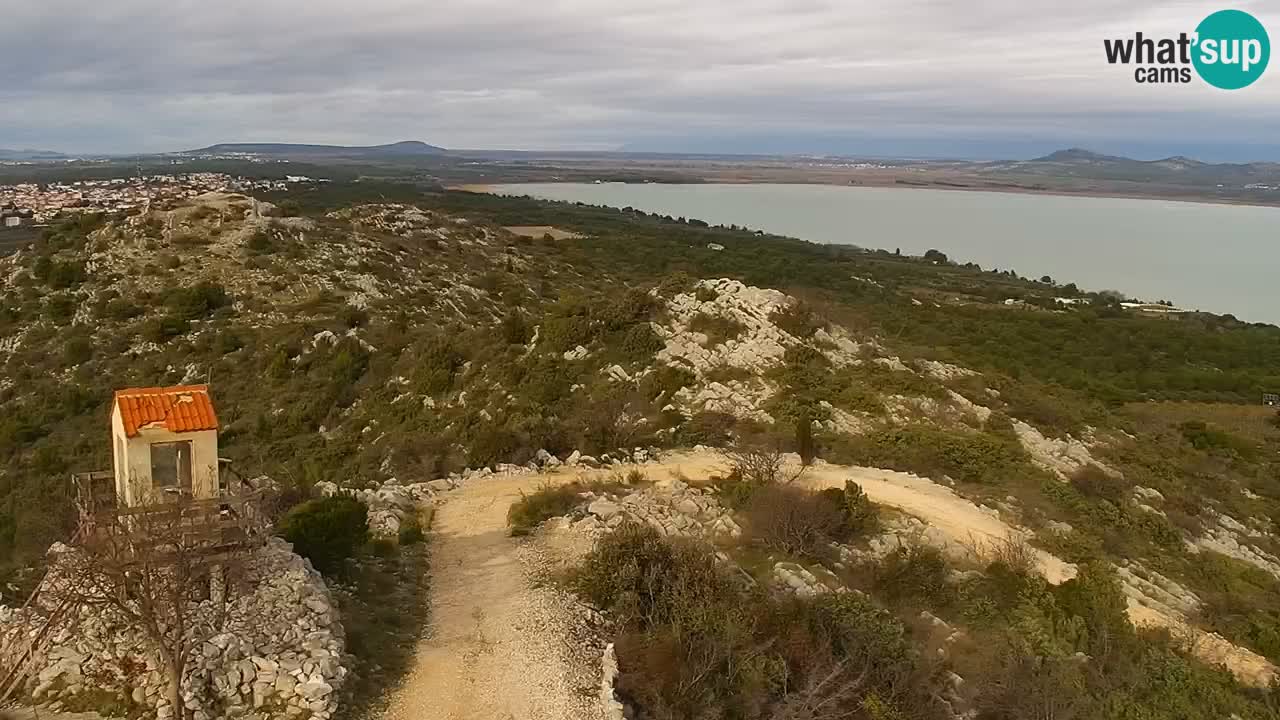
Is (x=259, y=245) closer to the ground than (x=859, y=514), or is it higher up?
higher up

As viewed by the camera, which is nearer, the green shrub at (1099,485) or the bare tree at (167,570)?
the bare tree at (167,570)

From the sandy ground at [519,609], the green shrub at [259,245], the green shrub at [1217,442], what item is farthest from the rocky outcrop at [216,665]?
the green shrub at [259,245]

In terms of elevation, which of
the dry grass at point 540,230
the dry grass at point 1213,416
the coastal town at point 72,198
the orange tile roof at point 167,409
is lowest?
the dry grass at point 1213,416

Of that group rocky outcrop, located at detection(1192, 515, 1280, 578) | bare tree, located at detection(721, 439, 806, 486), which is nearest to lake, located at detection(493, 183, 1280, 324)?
rocky outcrop, located at detection(1192, 515, 1280, 578)

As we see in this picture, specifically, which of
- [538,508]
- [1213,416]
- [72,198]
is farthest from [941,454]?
[72,198]

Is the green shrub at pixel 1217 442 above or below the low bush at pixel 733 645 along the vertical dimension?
below

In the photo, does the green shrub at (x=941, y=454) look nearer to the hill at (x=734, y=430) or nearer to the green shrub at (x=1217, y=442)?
the hill at (x=734, y=430)

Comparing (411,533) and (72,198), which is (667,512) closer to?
(411,533)
